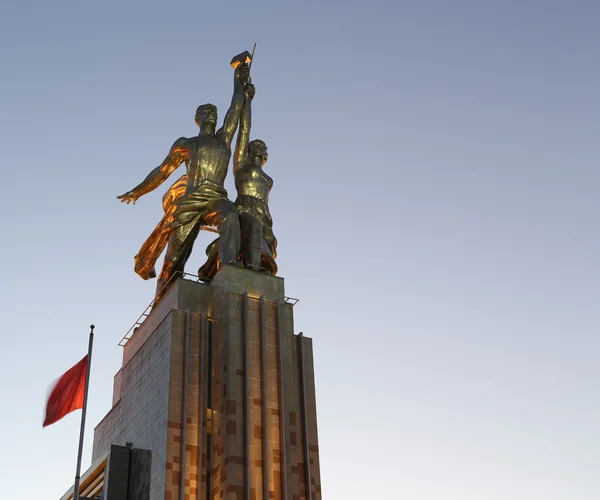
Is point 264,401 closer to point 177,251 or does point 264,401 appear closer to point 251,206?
point 177,251

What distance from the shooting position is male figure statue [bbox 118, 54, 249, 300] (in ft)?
111

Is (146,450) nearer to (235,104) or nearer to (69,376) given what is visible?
(69,376)

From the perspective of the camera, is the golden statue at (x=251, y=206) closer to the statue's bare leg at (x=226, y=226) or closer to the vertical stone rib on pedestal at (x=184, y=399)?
the statue's bare leg at (x=226, y=226)

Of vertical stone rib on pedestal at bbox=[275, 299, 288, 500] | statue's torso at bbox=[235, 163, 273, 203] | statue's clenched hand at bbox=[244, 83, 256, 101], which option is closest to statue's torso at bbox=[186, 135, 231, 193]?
statue's torso at bbox=[235, 163, 273, 203]

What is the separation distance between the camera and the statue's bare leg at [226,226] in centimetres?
3300

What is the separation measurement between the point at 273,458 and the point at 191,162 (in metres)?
13.0

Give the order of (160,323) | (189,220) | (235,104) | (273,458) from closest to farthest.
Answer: (273,458), (160,323), (189,220), (235,104)

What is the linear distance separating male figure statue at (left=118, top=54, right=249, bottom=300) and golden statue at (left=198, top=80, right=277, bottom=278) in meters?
0.75

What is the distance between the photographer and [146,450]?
2961cm

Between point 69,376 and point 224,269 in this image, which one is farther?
point 224,269

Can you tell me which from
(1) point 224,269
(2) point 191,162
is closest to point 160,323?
(1) point 224,269

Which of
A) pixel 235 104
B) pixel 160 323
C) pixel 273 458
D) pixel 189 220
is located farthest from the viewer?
pixel 235 104

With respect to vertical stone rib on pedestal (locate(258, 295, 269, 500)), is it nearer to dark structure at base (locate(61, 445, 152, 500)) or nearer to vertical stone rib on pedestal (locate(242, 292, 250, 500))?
vertical stone rib on pedestal (locate(242, 292, 250, 500))

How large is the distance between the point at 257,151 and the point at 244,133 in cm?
98
